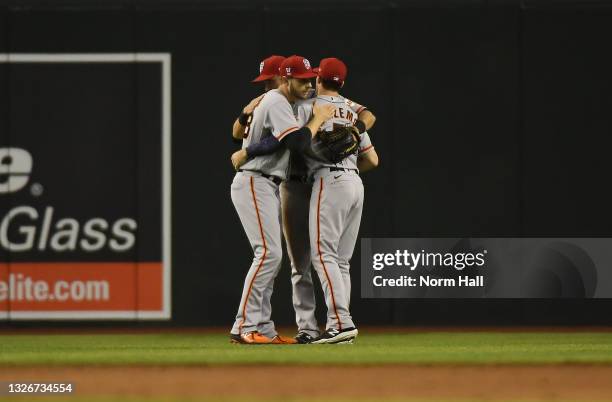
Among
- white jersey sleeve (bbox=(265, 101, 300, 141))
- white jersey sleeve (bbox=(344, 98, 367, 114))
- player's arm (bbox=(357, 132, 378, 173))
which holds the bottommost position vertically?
player's arm (bbox=(357, 132, 378, 173))

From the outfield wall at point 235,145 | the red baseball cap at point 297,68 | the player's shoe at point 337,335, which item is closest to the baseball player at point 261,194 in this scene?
the red baseball cap at point 297,68

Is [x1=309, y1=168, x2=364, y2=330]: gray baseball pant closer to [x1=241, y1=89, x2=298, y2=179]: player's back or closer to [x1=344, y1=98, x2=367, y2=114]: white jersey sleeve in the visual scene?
[x1=241, y1=89, x2=298, y2=179]: player's back

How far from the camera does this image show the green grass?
21.4 feet

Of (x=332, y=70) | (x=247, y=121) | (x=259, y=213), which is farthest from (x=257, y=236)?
(x=332, y=70)

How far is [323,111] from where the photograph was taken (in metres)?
7.38

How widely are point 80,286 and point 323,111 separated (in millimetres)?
3160

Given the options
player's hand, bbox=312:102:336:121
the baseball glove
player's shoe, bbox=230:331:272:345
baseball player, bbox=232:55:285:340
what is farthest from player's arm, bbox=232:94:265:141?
player's shoe, bbox=230:331:272:345

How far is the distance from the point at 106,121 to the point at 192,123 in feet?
2.22

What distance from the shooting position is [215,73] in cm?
973

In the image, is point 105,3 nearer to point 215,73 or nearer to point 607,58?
point 215,73

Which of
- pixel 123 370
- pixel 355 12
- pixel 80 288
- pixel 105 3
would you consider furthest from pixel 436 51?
pixel 123 370

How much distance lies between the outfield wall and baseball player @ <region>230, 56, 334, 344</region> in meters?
2.26

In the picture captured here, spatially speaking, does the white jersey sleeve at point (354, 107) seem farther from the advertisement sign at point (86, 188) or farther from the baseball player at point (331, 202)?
the advertisement sign at point (86, 188)

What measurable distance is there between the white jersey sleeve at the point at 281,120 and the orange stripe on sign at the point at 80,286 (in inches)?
111
